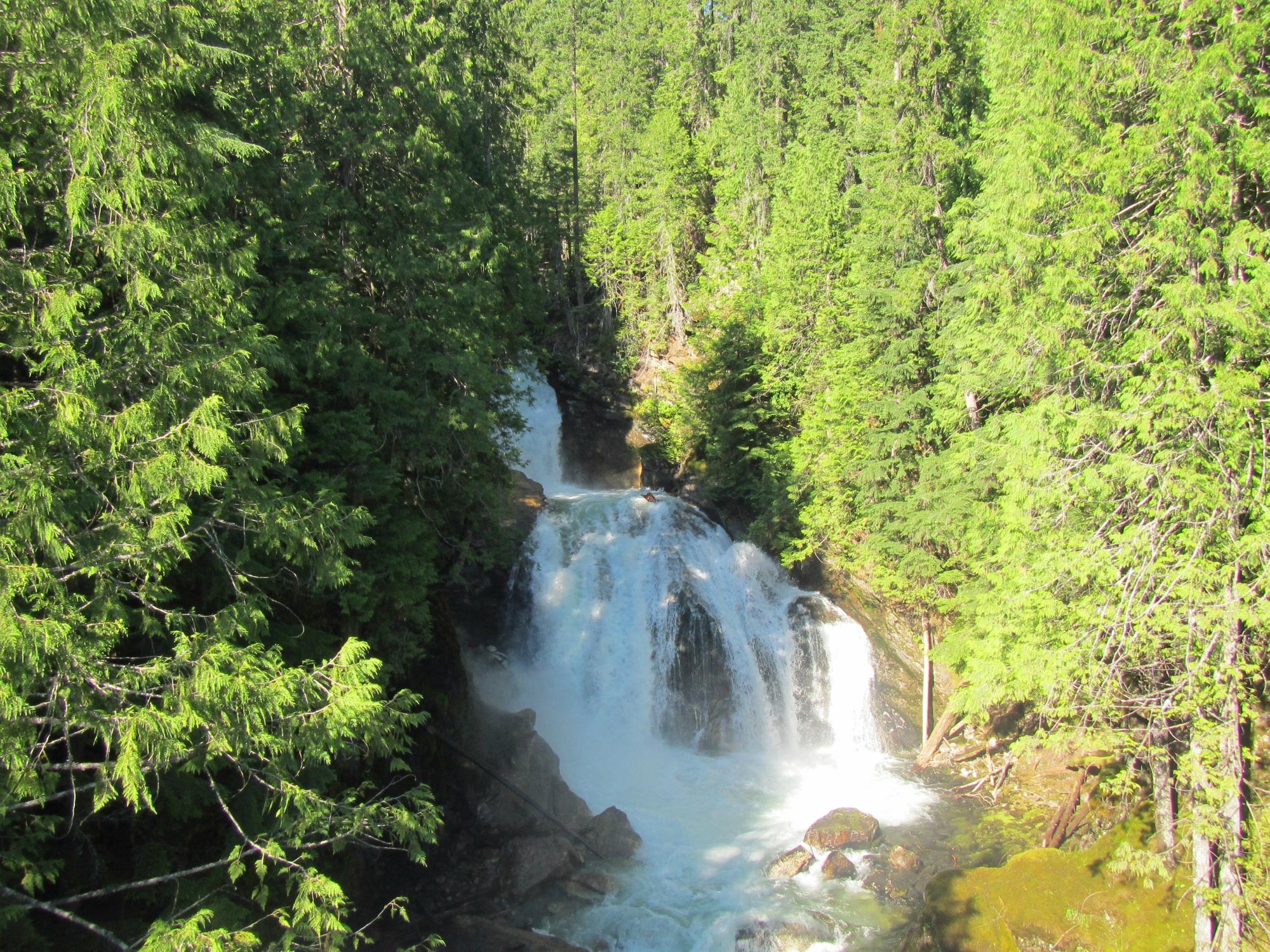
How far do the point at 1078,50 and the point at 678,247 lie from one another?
22.1 metres

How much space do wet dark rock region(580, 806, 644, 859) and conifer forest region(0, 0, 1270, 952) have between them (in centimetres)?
241

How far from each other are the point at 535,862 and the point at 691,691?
5.92 meters

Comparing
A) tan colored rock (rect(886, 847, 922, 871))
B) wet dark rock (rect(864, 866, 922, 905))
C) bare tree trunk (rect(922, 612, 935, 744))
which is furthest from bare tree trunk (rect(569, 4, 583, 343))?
wet dark rock (rect(864, 866, 922, 905))

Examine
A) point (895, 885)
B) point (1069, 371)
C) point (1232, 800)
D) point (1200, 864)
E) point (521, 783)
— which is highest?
point (1069, 371)

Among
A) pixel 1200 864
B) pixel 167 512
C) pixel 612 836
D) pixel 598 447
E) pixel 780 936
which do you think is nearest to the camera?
pixel 167 512

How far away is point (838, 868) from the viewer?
1152 centimetres

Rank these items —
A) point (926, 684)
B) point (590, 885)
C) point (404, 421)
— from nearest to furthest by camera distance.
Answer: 1. point (404, 421)
2. point (590, 885)
3. point (926, 684)

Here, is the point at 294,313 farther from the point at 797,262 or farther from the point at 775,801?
the point at 797,262

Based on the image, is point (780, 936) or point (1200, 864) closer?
point (1200, 864)

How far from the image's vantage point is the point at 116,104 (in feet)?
17.2

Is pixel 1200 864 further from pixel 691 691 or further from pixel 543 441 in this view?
pixel 543 441

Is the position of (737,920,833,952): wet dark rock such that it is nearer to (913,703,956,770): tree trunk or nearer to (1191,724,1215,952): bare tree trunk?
(1191,724,1215,952): bare tree trunk

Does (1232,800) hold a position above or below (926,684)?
above

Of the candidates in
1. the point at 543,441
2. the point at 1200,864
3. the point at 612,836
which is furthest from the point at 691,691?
the point at 543,441
